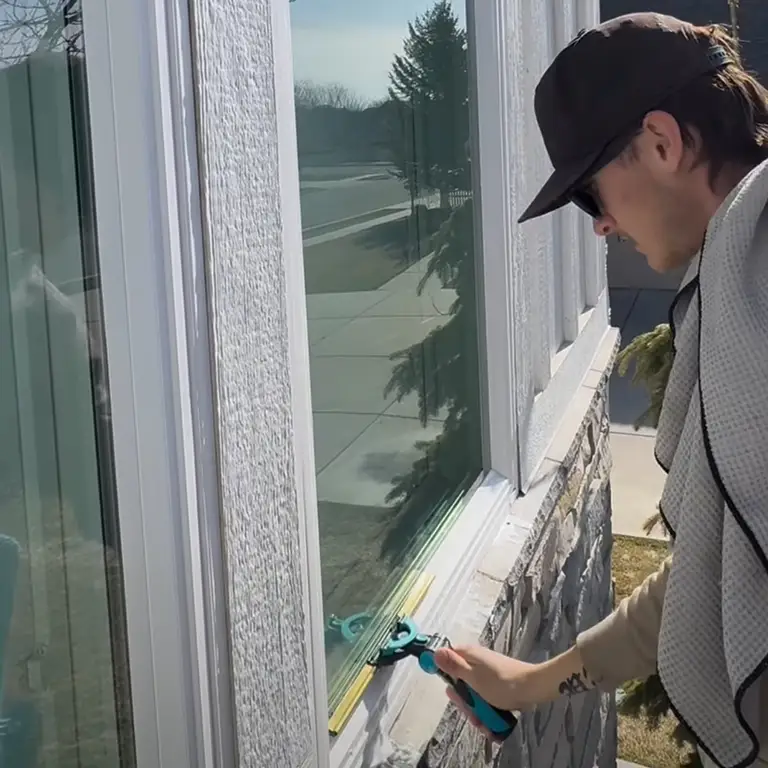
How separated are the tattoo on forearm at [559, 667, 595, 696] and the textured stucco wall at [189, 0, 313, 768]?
484 mm

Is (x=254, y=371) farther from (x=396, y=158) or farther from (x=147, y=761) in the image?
(x=396, y=158)

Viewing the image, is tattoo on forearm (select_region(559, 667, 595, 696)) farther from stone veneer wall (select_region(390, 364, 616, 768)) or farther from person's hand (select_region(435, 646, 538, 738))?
stone veneer wall (select_region(390, 364, 616, 768))

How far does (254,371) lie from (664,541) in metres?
5.43

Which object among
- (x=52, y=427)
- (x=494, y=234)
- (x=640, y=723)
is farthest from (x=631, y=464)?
(x=52, y=427)

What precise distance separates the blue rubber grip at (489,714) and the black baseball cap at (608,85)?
0.83m

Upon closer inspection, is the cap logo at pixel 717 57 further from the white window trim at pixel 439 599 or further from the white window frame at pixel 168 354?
the white window trim at pixel 439 599

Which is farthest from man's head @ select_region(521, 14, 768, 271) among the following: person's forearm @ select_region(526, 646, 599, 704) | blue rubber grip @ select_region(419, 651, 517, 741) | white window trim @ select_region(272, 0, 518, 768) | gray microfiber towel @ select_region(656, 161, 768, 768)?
blue rubber grip @ select_region(419, 651, 517, 741)

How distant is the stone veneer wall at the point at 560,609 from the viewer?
7.66 ft

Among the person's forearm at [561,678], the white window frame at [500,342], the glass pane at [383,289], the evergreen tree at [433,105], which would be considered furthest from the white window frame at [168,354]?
the evergreen tree at [433,105]

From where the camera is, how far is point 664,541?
6.38 m

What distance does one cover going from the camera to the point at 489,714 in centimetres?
181

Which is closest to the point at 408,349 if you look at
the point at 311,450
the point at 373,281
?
the point at 373,281

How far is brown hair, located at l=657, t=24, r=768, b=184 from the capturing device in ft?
4.75

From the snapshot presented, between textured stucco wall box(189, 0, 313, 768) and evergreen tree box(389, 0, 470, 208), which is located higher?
evergreen tree box(389, 0, 470, 208)
